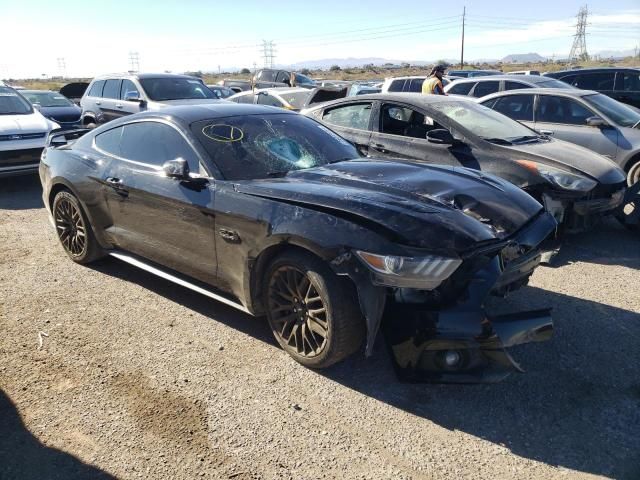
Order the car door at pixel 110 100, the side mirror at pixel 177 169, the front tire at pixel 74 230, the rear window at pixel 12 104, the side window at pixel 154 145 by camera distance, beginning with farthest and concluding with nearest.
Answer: the car door at pixel 110 100, the rear window at pixel 12 104, the front tire at pixel 74 230, the side window at pixel 154 145, the side mirror at pixel 177 169

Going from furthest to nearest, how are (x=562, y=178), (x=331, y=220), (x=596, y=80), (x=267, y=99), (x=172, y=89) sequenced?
1. (x=267, y=99)
2. (x=596, y=80)
3. (x=172, y=89)
4. (x=562, y=178)
5. (x=331, y=220)

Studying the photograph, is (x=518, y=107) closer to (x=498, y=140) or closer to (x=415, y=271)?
(x=498, y=140)

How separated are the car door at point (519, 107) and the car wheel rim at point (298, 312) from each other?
233 inches

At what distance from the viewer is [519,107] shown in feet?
26.2

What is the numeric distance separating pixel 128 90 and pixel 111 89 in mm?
716

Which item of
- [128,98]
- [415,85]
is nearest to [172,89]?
[128,98]

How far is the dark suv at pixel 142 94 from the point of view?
34.1 feet

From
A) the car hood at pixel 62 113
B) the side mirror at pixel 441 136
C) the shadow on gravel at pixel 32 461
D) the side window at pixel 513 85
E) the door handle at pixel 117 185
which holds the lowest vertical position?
the shadow on gravel at pixel 32 461

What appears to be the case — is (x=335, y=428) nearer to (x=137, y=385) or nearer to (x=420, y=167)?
(x=137, y=385)

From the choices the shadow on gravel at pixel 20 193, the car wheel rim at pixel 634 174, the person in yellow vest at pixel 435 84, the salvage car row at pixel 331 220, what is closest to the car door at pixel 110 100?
the shadow on gravel at pixel 20 193

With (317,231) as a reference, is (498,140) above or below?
above

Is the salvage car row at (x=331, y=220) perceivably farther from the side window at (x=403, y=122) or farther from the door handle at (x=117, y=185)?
the side window at (x=403, y=122)

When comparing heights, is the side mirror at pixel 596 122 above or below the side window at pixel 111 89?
below

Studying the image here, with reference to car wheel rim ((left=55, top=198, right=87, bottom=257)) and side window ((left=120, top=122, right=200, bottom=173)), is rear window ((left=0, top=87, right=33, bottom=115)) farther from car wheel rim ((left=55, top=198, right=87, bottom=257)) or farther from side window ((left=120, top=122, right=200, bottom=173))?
side window ((left=120, top=122, right=200, bottom=173))
